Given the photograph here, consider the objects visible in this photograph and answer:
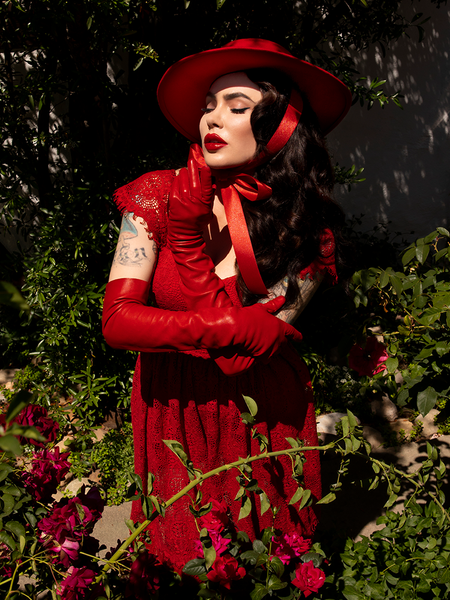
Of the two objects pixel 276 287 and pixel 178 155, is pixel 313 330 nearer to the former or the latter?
pixel 178 155

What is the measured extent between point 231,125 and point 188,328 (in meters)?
0.62

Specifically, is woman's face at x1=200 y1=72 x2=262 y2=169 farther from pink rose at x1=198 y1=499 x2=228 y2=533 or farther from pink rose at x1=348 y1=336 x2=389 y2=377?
pink rose at x1=198 y1=499 x2=228 y2=533

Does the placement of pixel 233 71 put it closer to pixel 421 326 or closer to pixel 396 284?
pixel 396 284

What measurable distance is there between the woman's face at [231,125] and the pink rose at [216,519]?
37.0 inches

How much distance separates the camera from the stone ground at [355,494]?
2.16 meters

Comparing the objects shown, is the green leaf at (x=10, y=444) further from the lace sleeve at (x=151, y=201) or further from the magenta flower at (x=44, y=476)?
the lace sleeve at (x=151, y=201)

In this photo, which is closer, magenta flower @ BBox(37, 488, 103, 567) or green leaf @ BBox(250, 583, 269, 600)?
magenta flower @ BBox(37, 488, 103, 567)

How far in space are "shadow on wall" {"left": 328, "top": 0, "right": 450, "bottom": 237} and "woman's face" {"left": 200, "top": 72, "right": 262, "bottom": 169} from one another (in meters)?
2.81

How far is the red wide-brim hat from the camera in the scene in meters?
1.35

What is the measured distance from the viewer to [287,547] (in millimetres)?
1146

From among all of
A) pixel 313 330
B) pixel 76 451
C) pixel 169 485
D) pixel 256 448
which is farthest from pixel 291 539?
pixel 313 330

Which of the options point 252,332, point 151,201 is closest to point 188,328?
point 252,332

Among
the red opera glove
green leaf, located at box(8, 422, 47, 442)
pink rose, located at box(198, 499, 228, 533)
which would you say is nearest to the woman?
the red opera glove

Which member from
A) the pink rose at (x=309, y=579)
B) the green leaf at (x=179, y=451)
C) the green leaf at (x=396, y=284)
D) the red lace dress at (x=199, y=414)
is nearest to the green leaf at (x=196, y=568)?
the pink rose at (x=309, y=579)
